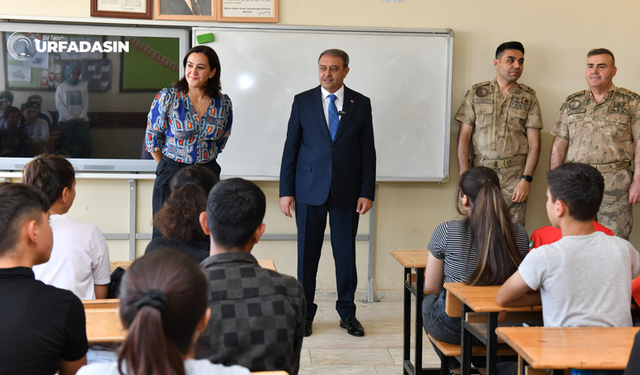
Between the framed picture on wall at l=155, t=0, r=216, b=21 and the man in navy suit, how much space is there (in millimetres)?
988

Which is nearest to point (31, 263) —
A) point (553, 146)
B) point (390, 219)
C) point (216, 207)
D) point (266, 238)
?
point (216, 207)

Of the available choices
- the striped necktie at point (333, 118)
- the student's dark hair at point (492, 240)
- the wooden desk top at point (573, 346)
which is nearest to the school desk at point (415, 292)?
the student's dark hair at point (492, 240)

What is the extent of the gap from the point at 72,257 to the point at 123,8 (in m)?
2.46

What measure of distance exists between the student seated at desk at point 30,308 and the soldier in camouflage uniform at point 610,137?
3346 mm

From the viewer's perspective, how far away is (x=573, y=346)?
1399mm

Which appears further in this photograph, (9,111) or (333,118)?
(9,111)

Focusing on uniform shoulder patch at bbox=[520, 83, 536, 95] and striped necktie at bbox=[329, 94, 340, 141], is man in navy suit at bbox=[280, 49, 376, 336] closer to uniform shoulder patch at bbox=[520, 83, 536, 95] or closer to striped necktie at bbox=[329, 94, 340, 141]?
striped necktie at bbox=[329, 94, 340, 141]

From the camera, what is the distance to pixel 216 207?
138cm

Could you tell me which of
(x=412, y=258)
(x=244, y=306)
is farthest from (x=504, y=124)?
(x=244, y=306)

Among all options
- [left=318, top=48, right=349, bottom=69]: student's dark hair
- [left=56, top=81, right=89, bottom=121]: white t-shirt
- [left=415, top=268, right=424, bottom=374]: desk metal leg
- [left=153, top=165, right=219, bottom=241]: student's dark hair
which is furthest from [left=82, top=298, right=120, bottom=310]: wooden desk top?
[left=56, top=81, right=89, bottom=121]: white t-shirt

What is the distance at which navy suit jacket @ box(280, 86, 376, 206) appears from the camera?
3.32m

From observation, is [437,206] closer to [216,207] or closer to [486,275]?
[486,275]

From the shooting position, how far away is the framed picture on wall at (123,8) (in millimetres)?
3727

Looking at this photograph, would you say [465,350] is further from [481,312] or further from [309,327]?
[309,327]
